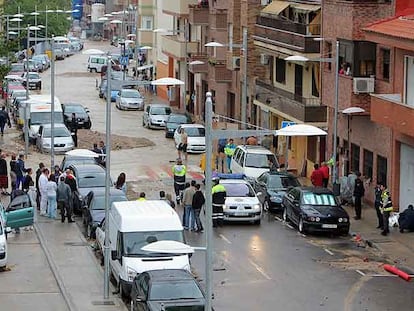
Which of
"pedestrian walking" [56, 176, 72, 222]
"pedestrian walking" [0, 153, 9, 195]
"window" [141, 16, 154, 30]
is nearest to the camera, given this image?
"pedestrian walking" [56, 176, 72, 222]

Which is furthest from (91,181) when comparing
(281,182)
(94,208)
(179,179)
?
(281,182)

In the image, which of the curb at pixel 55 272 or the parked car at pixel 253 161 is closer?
the curb at pixel 55 272

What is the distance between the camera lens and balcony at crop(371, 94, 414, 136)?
38.6m

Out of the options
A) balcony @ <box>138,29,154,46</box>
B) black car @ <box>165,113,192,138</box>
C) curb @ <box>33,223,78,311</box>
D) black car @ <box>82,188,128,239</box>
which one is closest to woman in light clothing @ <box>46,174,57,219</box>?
curb @ <box>33,223,78,311</box>

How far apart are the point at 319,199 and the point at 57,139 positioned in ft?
72.4

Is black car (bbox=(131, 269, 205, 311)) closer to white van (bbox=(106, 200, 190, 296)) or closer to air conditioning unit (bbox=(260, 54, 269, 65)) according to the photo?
white van (bbox=(106, 200, 190, 296))

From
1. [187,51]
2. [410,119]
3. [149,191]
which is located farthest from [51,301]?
[187,51]

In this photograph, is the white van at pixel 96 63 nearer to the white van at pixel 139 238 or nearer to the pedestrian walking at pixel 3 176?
the pedestrian walking at pixel 3 176

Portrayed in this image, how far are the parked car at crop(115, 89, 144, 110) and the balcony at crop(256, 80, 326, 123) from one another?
20140 mm

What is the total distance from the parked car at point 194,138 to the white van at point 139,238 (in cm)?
2735

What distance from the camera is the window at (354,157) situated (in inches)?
1820

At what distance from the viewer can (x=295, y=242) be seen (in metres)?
37.1

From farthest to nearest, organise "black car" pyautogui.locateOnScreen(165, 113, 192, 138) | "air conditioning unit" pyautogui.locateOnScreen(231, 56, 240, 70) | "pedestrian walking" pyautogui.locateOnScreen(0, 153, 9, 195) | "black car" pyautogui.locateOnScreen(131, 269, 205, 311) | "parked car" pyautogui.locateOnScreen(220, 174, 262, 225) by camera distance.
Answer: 1. "black car" pyautogui.locateOnScreen(165, 113, 192, 138)
2. "air conditioning unit" pyautogui.locateOnScreen(231, 56, 240, 70)
3. "pedestrian walking" pyautogui.locateOnScreen(0, 153, 9, 195)
4. "parked car" pyautogui.locateOnScreen(220, 174, 262, 225)
5. "black car" pyautogui.locateOnScreen(131, 269, 205, 311)

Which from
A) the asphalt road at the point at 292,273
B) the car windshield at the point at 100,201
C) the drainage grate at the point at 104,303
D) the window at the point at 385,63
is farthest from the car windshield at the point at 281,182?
the drainage grate at the point at 104,303
